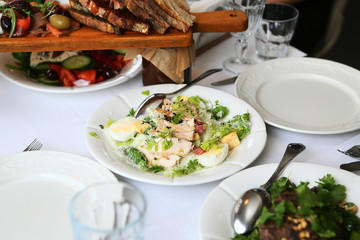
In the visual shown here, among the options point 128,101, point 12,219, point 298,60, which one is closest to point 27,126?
point 128,101

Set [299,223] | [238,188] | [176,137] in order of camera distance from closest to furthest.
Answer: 1. [299,223]
2. [238,188]
3. [176,137]

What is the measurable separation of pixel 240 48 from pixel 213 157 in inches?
42.2

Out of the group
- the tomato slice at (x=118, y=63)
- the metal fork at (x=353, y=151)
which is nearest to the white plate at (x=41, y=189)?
the tomato slice at (x=118, y=63)

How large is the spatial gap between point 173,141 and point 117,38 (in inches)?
25.6

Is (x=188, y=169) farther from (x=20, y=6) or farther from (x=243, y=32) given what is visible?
(x=20, y=6)

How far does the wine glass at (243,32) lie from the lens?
7.84ft

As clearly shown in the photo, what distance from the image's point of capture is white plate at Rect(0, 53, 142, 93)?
7.12 ft

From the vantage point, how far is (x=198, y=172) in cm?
164

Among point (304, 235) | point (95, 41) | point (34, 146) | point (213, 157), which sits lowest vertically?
point (34, 146)

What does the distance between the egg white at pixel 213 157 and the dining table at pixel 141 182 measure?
0.08m

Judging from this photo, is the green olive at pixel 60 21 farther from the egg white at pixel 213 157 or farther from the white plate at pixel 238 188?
the white plate at pixel 238 188

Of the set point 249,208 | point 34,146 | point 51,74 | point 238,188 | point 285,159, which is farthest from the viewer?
point 51,74

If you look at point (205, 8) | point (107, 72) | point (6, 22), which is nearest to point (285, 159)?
point (107, 72)

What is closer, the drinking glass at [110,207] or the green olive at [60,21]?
the drinking glass at [110,207]
